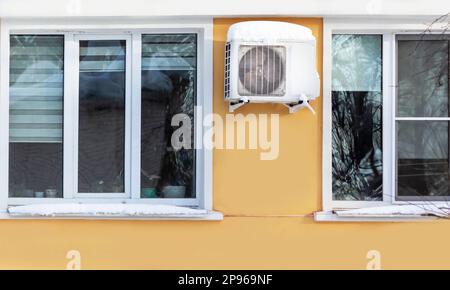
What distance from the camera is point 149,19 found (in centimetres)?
504

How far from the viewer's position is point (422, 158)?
512 cm

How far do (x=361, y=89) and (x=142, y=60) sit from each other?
1.83 metres

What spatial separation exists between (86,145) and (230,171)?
1225 mm

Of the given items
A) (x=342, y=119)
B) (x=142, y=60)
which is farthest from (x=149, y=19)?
(x=342, y=119)

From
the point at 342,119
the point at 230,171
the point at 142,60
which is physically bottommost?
the point at 230,171

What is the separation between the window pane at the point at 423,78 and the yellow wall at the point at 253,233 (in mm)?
713

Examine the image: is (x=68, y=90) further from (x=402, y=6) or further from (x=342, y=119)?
(x=402, y=6)

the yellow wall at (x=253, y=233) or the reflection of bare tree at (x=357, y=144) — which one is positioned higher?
the reflection of bare tree at (x=357, y=144)

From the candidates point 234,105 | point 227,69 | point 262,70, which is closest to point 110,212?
point 234,105

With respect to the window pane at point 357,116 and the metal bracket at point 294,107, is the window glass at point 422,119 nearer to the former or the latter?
the window pane at point 357,116

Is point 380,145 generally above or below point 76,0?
below

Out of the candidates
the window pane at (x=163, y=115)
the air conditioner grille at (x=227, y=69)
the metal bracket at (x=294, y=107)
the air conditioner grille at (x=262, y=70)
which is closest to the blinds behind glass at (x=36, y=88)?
the window pane at (x=163, y=115)

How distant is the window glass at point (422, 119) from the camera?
5109 mm

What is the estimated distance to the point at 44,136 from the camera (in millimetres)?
5168
